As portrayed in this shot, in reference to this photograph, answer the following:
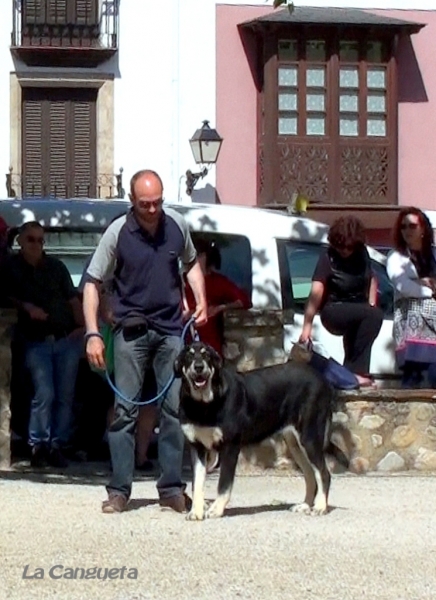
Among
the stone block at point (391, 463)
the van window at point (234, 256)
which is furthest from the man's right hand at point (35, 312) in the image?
the stone block at point (391, 463)

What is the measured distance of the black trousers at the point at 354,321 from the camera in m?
11.0

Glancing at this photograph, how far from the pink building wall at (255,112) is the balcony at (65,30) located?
1.92 meters

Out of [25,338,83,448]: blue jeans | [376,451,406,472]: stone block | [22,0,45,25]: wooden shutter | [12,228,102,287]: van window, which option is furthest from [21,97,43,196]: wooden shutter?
[376,451,406,472]: stone block

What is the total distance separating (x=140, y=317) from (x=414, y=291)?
2917mm

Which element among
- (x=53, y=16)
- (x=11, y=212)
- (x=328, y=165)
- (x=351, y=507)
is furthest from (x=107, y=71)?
(x=351, y=507)

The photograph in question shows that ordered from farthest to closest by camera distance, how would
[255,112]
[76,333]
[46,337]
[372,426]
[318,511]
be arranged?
[255,112], [76,333], [46,337], [372,426], [318,511]

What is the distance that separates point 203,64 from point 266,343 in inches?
625

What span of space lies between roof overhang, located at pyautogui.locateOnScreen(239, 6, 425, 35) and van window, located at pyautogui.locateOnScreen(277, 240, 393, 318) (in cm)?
1429

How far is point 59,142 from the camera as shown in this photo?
2628 cm

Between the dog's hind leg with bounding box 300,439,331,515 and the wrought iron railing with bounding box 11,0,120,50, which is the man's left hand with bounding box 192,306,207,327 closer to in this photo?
the dog's hind leg with bounding box 300,439,331,515

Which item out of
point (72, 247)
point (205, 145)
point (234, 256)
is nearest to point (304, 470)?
point (234, 256)

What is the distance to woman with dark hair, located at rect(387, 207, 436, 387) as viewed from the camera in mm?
10969

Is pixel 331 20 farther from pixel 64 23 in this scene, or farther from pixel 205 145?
pixel 64 23

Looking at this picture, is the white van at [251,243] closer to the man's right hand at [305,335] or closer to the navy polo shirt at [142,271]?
the man's right hand at [305,335]
